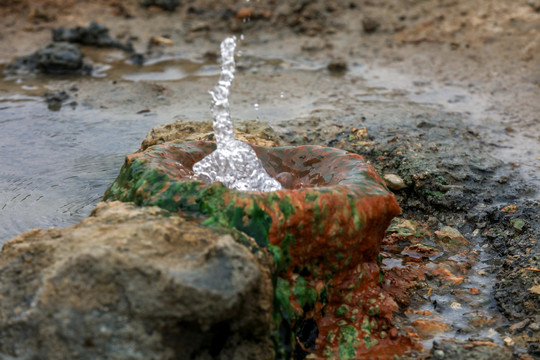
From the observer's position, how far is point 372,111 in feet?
16.7

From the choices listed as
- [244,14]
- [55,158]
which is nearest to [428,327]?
[55,158]

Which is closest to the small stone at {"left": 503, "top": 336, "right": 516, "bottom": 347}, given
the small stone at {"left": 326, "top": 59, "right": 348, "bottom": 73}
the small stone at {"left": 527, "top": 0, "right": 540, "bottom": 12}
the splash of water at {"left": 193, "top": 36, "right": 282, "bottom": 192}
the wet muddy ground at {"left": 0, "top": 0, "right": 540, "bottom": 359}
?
the wet muddy ground at {"left": 0, "top": 0, "right": 540, "bottom": 359}

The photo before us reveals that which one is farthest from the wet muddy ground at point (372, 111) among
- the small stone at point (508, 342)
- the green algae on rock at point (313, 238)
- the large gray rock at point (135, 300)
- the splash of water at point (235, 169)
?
the large gray rock at point (135, 300)

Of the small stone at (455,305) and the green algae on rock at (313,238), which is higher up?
the green algae on rock at (313,238)

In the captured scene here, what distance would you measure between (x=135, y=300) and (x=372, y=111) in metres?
3.53

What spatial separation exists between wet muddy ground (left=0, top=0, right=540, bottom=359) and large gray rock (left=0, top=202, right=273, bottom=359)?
0.94m

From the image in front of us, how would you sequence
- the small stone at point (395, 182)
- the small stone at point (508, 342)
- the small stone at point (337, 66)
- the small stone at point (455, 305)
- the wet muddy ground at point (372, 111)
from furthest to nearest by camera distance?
1. the small stone at point (337, 66)
2. the small stone at point (395, 182)
3. the wet muddy ground at point (372, 111)
4. the small stone at point (455, 305)
5. the small stone at point (508, 342)

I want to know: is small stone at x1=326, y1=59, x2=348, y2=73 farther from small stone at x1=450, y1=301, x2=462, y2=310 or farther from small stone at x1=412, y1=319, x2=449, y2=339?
small stone at x1=412, y1=319, x2=449, y2=339

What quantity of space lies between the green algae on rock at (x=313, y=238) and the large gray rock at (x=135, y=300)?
0.24 metres

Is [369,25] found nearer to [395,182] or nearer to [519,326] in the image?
[395,182]

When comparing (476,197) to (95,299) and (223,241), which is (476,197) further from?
(95,299)

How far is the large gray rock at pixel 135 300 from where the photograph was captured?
6.43ft

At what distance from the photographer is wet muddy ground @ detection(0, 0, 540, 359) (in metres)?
3.12

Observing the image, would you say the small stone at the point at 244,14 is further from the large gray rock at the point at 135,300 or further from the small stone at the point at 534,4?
the large gray rock at the point at 135,300
